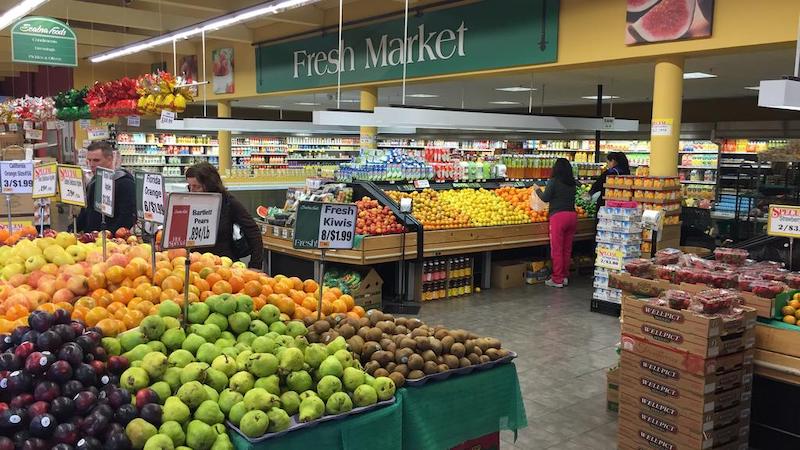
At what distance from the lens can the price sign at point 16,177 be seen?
5.38 meters

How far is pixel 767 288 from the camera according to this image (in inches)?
154

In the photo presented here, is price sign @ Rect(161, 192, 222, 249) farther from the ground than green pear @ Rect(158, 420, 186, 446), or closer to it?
farther from the ground

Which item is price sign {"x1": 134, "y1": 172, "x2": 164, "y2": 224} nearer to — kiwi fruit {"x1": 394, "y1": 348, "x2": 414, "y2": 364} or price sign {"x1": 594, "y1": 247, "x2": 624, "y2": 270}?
kiwi fruit {"x1": 394, "y1": 348, "x2": 414, "y2": 364}

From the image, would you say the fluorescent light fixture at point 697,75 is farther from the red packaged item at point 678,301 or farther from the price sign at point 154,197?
the price sign at point 154,197

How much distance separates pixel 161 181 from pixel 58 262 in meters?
0.75

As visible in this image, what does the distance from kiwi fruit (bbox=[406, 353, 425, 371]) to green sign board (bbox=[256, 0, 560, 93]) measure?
20.5 feet

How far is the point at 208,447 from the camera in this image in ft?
7.25

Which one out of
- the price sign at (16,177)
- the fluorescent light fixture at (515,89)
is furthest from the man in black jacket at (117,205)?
the fluorescent light fixture at (515,89)

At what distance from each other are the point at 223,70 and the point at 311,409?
13849 mm

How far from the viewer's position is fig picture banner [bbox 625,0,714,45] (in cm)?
667

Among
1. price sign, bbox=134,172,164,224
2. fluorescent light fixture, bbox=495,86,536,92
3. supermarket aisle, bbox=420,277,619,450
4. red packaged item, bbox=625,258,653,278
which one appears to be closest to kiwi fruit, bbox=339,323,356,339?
price sign, bbox=134,172,164,224

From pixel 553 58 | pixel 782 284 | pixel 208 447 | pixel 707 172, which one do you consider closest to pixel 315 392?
pixel 208 447

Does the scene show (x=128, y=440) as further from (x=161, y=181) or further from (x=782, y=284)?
(x=782, y=284)

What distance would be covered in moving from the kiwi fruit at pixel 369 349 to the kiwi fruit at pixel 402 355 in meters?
0.10
